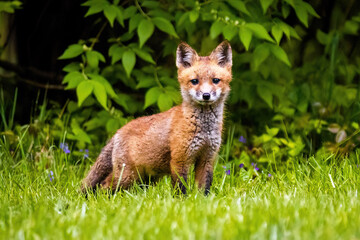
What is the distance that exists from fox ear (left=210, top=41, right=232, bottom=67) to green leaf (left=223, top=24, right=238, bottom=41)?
0.37 meters

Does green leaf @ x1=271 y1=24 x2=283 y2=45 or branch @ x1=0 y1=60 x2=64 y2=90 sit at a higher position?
green leaf @ x1=271 y1=24 x2=283 y2=45

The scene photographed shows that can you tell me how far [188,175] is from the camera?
159 inches

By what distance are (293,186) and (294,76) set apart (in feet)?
9.38

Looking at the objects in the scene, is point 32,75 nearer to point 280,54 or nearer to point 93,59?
point 93,59

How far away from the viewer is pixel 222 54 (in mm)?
4246

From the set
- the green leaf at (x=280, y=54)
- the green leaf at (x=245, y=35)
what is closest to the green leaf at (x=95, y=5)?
the green leaf at (x=245, y=35)

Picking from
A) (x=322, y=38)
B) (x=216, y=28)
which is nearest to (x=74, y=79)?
(x=216, y=28)

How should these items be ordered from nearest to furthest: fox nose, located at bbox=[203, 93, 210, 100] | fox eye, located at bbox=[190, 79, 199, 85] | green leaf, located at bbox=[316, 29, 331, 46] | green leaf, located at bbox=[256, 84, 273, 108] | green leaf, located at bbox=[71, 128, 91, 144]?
fox nose, located at bbox=[203, 93, 210, 100] → fox eye, located at bbox=[190, 79, 199, 85] → green leaf, located at bbox=[71, 128, 91, 144] → green leaf, located at bbox=[256, 84, 273, 108] → green leaf, located at bbox=[316, 29, 331, 46]

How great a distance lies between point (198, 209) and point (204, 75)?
1230mm

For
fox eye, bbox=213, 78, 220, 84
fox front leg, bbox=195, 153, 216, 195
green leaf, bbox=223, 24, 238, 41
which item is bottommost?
fox front leg, bbox=195, 153, 216, 195

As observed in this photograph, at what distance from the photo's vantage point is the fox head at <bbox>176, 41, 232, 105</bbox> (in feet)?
13.1

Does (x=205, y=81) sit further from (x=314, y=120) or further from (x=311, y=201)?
(x=314, y=120)

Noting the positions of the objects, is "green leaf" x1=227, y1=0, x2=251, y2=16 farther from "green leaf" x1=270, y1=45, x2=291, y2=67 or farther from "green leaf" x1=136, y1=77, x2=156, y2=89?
"green leaf" x1=136, y1=77, x2=156, y2=89

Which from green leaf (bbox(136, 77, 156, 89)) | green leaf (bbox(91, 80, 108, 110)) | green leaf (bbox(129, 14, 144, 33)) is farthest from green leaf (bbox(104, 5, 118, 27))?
green leaf (bbox(136, 77, 156, 89))
